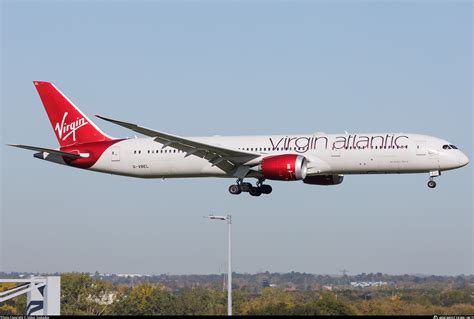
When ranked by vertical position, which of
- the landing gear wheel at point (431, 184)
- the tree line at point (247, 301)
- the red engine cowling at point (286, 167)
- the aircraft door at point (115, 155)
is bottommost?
the tree line at point (247, 301)

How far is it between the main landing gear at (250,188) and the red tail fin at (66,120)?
35.2ft

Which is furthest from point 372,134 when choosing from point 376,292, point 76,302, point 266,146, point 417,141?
point 76,302

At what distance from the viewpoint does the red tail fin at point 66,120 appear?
71.7 metres

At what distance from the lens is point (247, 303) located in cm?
7556

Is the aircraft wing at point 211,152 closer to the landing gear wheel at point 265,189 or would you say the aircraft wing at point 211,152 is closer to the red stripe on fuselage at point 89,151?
the landing gear wheel at point 265,189

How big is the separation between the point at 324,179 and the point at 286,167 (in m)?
6.97

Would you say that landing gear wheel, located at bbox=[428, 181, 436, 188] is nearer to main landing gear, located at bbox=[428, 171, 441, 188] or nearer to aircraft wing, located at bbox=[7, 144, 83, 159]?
main landing gear, located at bbox=[428, 171, 441, 188]

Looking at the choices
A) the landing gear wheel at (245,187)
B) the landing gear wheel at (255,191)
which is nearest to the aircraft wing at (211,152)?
the landing gear wheel at (245,187)

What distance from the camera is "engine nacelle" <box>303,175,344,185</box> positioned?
67.3 meters

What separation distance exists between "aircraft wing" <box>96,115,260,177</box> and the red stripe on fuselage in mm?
6687

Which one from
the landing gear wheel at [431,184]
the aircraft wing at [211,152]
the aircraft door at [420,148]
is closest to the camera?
the aircraft door at [420,148]

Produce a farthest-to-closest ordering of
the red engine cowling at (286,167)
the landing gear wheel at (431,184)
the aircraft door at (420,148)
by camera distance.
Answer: the landing gear wheel at (431,184) → the red engine cowling at (286,167) → the aircraft door at (420,148)

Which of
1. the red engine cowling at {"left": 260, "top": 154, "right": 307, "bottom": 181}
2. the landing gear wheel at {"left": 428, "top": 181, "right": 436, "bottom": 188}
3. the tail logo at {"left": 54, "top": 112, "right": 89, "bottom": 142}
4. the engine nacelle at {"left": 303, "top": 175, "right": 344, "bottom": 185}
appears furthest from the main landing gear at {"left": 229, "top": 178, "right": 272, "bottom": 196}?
the tail logo at {"left": 54, "top": 112, "right": 89, "bottom": 142}

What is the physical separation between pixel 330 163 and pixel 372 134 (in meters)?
3.24
